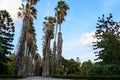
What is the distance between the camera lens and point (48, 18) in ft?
296

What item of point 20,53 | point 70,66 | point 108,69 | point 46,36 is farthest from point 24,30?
point 70,66

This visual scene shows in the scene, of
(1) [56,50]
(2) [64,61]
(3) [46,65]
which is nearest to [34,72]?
(2) [64,61]

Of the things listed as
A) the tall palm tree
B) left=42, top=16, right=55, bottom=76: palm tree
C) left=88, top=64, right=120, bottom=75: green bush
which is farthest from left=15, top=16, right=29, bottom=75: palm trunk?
left=42, top=16, right=55, bottom=76: palm tree

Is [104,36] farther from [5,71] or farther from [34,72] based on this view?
[34,72]

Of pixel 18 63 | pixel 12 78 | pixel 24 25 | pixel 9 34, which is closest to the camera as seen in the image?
pixel 12 78

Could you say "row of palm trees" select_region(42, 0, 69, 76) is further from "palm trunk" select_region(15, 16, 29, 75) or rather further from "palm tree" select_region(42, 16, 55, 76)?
"palm trunk" select_region(15, 16, 29, 75)

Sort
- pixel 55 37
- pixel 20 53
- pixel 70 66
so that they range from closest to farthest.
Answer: pixel 20 53, pixel 55 37, pixel 70 66

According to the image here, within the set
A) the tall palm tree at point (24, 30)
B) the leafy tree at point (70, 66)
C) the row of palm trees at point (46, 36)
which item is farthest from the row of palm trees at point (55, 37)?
the leafy tree at point (70, 66)

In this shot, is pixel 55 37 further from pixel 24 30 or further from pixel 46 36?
pixel 24 30

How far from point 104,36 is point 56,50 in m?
18.2

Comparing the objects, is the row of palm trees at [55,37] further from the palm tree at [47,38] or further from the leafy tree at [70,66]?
the leafy tree at [70,66]

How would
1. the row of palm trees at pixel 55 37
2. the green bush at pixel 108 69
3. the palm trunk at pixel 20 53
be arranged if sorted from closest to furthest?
the green bush at pixel 108 69
the palm trunk at pixel 20 53
the row of palm trees at pixel 55 37

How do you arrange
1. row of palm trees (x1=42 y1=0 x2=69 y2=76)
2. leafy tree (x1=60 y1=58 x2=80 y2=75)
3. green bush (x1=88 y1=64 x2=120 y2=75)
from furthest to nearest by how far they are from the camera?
leafy tree (x1=60 y1=58 x2=80 y2=75) < row of palm trees (x1=42 y1=0 x2=69 y2=76) < green bush (x1=88 y1=64 x2=120 y2=75)

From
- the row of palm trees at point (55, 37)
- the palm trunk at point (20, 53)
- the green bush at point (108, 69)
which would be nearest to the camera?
the green bush at point (108, 69)
